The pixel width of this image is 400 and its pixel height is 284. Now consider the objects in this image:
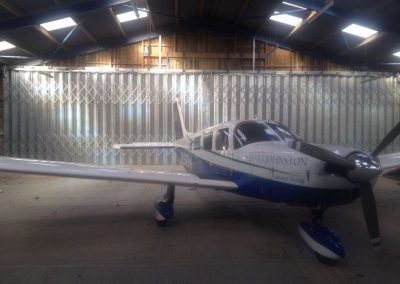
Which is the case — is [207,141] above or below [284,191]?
above

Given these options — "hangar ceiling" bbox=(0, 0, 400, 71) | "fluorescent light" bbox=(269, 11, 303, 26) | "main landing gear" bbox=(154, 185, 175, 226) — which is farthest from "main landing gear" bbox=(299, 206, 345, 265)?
"fluorescent light" bbox=(269, 11, 303, 26)

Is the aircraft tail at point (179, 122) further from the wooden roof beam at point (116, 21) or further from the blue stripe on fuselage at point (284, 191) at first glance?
the blue stripe on fuselage at point (284, 191)

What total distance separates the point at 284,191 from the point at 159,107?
934 centimetres

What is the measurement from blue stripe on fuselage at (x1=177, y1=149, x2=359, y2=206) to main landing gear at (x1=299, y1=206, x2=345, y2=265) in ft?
0.93

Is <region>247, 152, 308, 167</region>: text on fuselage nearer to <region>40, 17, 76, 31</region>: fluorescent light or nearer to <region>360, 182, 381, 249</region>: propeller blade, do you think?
<region>360, 182, 381, 249</region>: propeller blade

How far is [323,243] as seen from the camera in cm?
388

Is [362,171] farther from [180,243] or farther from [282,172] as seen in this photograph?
[180,243]

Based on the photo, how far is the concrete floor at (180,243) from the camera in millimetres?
3576

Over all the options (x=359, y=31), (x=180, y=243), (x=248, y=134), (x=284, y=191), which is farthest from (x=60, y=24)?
(x=359, y=31)

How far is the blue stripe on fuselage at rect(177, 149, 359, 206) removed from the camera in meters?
3.88

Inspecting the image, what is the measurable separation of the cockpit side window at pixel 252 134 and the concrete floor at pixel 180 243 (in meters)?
1.39

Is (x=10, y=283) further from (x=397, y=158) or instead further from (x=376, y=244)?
(x=397, y=158)

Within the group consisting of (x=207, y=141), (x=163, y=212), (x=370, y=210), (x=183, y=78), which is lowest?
(x=163, y=212)

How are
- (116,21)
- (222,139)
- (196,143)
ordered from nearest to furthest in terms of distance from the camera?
(222,139) < (196,143) < (116,21)
